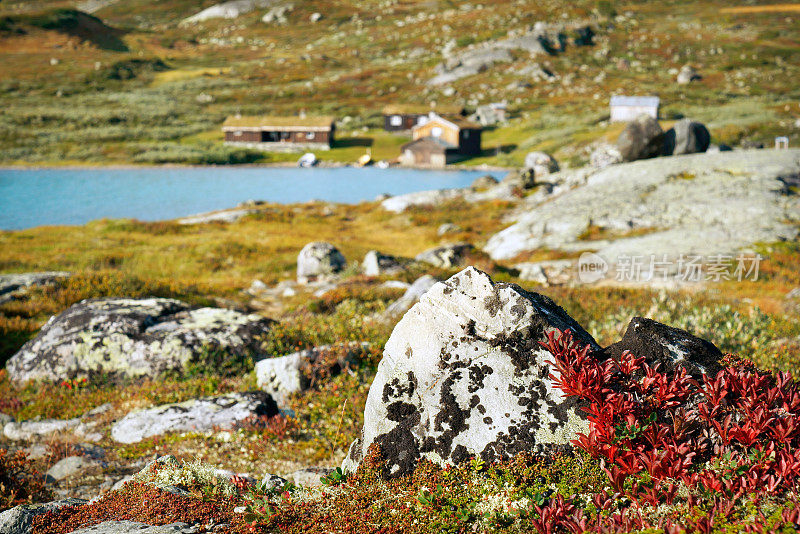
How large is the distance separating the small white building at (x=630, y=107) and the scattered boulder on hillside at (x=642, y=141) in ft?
194

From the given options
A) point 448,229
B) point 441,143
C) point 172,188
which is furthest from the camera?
point 441,143

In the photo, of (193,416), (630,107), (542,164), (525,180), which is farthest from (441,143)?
(193,416)

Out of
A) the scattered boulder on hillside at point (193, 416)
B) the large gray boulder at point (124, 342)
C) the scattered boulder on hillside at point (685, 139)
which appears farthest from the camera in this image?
the scattered boulder on hillside at point (685, 139)

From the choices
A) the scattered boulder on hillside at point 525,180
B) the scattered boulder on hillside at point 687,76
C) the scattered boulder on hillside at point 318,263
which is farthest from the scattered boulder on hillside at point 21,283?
the scattered boulder on hillside at point 687,76

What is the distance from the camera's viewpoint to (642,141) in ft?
158

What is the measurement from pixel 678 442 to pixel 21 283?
20.4 metres

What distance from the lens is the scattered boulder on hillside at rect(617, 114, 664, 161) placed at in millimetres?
48219

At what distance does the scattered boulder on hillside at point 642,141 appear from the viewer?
48.2 metres

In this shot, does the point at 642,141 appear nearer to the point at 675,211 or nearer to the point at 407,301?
the point at 675,211

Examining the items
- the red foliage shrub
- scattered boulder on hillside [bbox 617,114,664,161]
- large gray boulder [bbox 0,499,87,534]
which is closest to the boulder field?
large gray boulder [bbox 0,499,87,534]

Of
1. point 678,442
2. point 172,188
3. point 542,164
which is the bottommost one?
point 172,188

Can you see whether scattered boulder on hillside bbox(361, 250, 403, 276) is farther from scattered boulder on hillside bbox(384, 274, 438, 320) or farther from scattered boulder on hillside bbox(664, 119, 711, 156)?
scattered boulder on hillside bbox(664, 119, 711, 156)

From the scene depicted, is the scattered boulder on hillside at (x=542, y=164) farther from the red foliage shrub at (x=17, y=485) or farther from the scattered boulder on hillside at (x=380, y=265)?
the red foliage shrub at (x=17, y=485)

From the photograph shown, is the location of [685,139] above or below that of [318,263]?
above
